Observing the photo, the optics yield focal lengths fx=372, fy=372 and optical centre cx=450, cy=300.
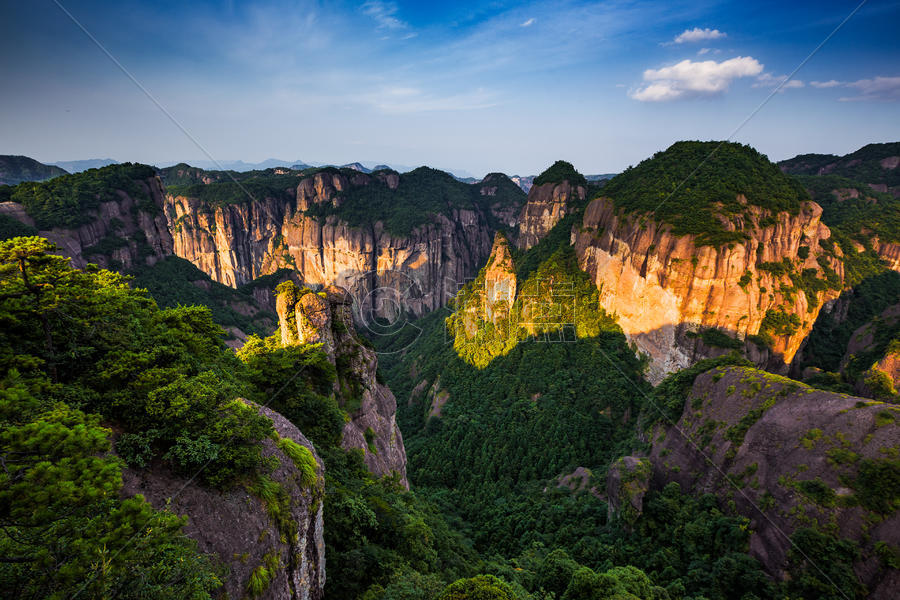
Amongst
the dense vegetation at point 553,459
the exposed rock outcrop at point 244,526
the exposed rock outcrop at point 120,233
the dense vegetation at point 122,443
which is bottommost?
the dense vegetation at point 553,459

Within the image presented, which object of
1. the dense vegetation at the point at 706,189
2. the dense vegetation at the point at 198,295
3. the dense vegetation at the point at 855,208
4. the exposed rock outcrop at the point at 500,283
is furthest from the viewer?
the exposed rock outcrop at the point at 500,283

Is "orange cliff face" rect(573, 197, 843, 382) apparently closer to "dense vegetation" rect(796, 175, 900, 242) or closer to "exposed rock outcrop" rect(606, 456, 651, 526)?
"dense vegetation" rect(796, 175, 900, 242)

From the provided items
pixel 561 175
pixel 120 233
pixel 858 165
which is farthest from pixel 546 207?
pixel 120 233

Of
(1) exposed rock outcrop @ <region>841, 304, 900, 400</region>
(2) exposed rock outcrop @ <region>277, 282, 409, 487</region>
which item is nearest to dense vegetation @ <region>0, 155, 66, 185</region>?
(2) exposed rock outcrop @ <region>277, 282, 409, 487</region>

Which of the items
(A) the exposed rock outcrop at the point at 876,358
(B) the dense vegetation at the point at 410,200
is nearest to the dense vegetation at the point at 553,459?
(A) the exposed rock outcrop at the point at 876,358

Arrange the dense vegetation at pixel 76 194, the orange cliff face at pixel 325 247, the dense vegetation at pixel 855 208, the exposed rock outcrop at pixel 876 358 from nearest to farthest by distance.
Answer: the exposed rock outcrop at pixel 876 358 → the dense vegetation at pixel 76 194 → the dense vegetation at pixel 855 208 → the orange cliff face at pixel 325 247

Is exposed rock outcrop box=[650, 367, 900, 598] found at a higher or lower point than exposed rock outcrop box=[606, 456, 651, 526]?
higher

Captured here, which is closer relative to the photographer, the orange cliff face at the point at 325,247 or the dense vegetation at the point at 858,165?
the dense vegetation at the point at 858,165

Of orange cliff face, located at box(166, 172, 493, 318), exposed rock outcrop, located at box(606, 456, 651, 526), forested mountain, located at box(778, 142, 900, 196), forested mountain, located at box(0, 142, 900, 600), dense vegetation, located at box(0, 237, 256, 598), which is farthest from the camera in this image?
orange cliff face, located at box(166, 172, 493, 318)

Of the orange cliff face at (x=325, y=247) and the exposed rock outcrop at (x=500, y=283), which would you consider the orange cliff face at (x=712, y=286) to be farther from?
the orange cliff face at (x=325, y=247)
